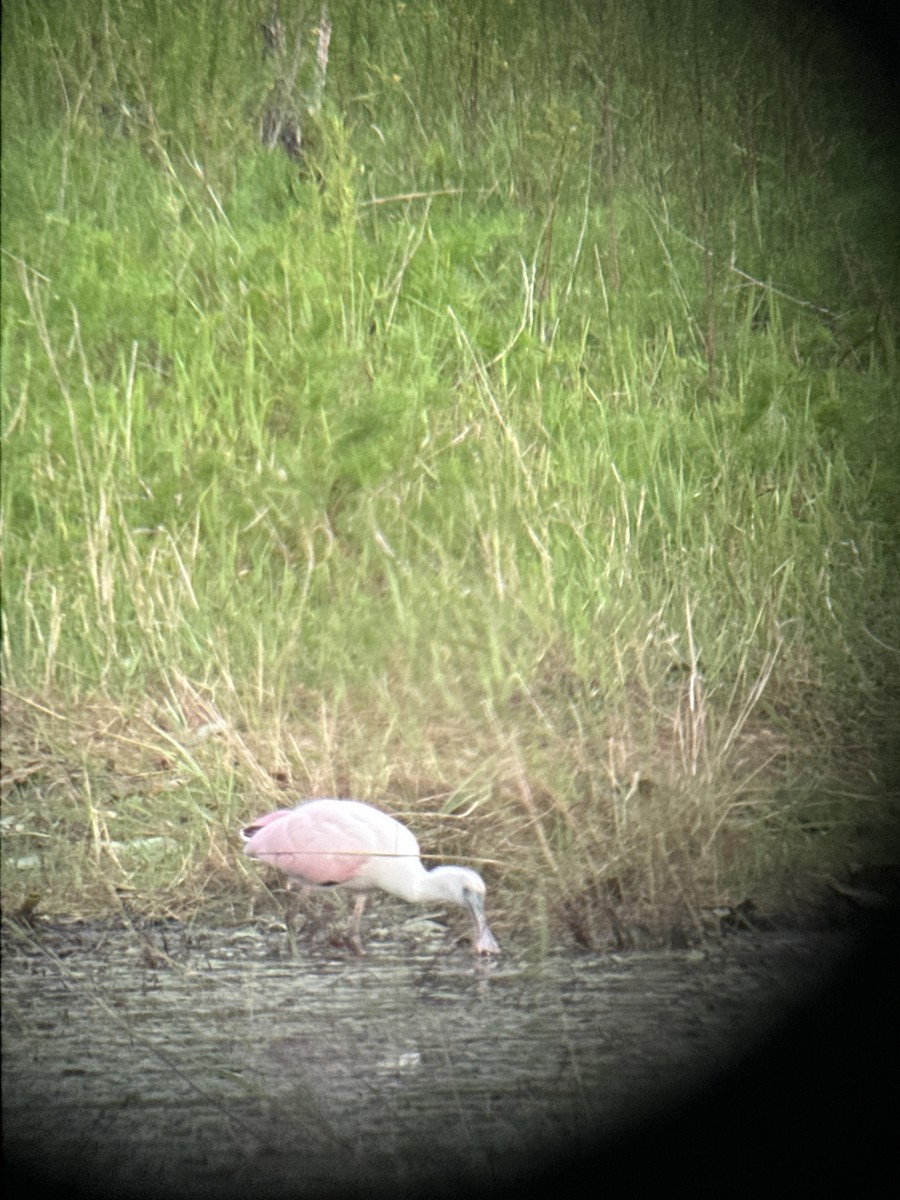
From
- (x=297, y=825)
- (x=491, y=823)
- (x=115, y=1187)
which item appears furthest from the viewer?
(x=491, y=823)

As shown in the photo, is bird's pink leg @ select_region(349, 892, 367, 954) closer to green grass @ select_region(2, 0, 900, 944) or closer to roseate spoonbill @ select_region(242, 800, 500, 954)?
roseate spoonbill @ select_region(242, 800, 500, 954)

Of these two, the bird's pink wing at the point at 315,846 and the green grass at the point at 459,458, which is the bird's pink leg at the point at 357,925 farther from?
the green grass at the point at 459,458

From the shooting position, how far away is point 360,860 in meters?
2.21

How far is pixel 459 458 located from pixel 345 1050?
1.66 meters

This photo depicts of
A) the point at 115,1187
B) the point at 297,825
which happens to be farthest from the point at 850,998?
the point at 115,1187

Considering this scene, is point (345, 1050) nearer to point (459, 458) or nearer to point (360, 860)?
point (360, 860)

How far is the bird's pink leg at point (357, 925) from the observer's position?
7.18 feet

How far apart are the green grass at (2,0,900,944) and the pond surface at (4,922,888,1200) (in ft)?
0.46

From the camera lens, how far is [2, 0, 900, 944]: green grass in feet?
8.14

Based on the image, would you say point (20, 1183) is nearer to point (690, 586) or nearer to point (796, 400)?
point (690, 586)

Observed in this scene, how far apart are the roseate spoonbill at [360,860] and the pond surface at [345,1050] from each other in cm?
8

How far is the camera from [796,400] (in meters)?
3.68

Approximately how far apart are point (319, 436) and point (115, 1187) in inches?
72.7

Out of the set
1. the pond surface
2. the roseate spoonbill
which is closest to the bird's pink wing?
the roseate spoonbill
